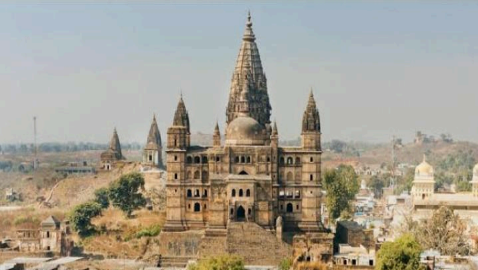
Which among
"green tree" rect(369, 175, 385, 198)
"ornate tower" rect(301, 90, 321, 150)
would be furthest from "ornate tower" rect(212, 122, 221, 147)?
"green tree" rect(369, 175, 385, 198)

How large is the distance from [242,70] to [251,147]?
844 centimetres

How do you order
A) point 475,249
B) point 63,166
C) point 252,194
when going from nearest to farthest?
1. point 252,194
2. point 475,249
3. point 63,166

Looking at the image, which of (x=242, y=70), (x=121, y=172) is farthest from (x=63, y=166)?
(x=242, y=70)

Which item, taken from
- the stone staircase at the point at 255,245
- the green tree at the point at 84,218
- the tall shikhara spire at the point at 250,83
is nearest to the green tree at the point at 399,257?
the stone staircase at the point at 255,245

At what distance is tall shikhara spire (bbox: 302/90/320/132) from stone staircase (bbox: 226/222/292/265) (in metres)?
6.73

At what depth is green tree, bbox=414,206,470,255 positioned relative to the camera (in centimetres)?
5428

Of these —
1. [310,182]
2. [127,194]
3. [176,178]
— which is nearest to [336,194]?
[127,194]

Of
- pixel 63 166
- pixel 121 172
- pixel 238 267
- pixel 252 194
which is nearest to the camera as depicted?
pixel 238 267

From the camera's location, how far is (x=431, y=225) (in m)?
56.4

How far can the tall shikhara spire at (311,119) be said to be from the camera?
173 ft

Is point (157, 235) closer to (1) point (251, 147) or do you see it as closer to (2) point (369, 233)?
(1) point (251, 147)

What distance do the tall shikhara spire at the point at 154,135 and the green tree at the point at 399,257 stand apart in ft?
135

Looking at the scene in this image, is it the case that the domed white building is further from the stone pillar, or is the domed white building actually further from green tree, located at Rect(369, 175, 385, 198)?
green tree, located at Rect(369, 175, 385, 198)

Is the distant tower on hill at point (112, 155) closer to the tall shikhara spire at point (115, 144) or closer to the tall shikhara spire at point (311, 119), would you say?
the tall shikhara spire at point (115, 144)
